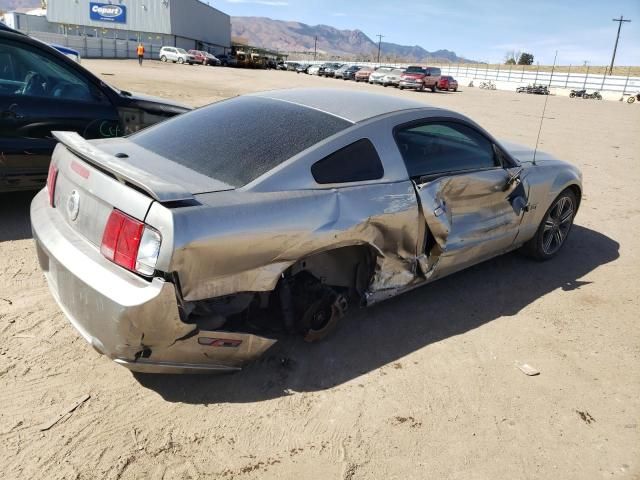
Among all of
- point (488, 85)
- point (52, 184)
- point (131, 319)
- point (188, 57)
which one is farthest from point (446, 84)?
point (131, 319)

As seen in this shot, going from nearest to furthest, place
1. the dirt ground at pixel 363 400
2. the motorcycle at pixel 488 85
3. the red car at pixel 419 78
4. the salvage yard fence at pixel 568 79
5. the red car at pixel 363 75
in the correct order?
1. the dirt ground at pixel 363 400
2. the red car at pixel 419 78
3. the red car at pixel 363 75
4. the salvage yard fence at pixel 568 79
5. the motorcycle at pixel 488 85

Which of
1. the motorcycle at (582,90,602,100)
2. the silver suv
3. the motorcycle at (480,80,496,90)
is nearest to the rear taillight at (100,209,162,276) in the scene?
the silver suv

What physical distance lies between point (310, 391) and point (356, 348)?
529 millimetres

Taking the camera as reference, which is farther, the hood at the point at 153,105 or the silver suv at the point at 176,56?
the silver suv at the point at 176,56

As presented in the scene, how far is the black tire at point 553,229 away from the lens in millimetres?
4703

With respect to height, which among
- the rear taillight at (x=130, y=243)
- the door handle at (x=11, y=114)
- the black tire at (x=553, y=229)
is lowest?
the black tire at (x=553, y=229)

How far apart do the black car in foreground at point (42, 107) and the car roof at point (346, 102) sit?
206 cm

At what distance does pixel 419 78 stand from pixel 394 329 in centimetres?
3367

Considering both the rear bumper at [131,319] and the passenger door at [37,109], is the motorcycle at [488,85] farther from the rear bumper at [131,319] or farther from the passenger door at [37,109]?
the rear bumper at [131,319]

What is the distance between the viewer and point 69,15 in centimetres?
6112

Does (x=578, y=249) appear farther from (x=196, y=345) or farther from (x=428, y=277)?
(x=196, y=345)

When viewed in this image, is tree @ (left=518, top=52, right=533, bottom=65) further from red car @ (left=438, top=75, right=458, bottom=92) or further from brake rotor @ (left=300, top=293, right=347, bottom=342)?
brake rotor @ (left=300, top=293, right=347, bottom=342)

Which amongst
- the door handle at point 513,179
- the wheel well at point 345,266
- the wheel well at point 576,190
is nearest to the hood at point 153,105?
the wheel well at point 345,266

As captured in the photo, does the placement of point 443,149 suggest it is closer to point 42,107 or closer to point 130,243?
point 130,243
